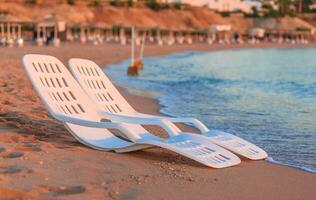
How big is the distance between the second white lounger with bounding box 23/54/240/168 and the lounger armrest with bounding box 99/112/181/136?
2cm

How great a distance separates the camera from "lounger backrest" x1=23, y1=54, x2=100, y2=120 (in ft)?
20.2

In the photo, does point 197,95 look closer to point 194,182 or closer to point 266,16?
point 194,182

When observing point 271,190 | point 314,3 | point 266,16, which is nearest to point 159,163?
point 271,190

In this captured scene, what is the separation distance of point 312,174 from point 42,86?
2.79m

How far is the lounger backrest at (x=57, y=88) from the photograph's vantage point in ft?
20.2

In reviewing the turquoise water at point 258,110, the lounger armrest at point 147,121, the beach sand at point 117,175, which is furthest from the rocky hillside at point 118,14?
the beach sand at point 117,175

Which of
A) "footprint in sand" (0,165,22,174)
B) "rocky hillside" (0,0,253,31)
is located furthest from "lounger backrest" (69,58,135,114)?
"rocky hillside" (0,0,253,31)

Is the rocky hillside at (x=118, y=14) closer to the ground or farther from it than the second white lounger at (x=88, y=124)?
closer to the ground

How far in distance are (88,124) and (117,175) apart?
1175mm

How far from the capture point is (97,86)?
707cm

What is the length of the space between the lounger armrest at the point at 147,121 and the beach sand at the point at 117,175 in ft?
0.79

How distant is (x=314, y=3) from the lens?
371ft

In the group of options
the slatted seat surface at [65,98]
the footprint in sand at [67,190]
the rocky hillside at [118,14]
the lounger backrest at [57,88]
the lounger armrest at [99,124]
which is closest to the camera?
the footprint in sand at [67,190]

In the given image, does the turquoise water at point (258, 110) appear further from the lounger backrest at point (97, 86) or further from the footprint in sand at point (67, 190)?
the footprint in sand at point (67, 190)
